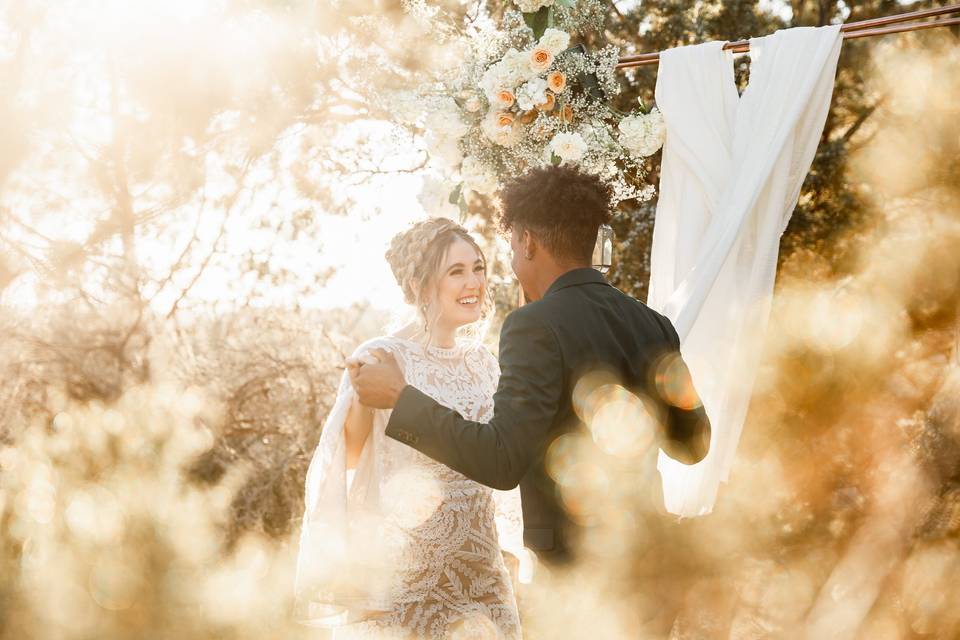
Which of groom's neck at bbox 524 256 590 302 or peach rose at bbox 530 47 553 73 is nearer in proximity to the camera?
groom's neck at bbox 524 256 590 302

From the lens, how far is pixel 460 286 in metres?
2.74

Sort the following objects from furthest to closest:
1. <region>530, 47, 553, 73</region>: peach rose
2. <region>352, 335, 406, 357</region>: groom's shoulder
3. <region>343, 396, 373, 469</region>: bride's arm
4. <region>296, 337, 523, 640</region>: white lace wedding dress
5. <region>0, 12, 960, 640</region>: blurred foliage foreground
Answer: <region>0, 12, 960, 640</region>: blurred foliage foreground < <region>530, 47, 553, 73</region>: peach rose < <region>352, 335, 406, 357</region>: groom's shoulder < <region>343, 396, 373, 469</region>: bride's arm < <region>296, 337, 523, 640</region>: white lace wedding dress

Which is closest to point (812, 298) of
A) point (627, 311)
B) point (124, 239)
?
point (627, 311)

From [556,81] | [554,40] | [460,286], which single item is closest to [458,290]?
[460,286]

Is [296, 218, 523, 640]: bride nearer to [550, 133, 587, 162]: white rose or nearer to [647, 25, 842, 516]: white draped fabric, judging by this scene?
[550, 133, 587, 162]: white rose

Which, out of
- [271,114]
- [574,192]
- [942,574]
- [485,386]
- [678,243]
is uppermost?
[271,114]

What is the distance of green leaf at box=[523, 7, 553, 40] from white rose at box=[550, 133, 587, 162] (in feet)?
1.35

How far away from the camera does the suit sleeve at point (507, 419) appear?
6.06ft

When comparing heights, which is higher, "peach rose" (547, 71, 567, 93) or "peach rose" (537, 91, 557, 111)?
"peach rose" (547, 71, 567, 93)

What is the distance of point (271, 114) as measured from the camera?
6.18 metres

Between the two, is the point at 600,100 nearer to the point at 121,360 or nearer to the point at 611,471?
the point at 611,471

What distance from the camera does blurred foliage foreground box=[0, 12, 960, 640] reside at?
454cm

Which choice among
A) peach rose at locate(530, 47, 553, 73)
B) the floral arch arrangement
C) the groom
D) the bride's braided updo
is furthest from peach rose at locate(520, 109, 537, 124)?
the groom

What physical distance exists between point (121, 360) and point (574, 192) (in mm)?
4858
